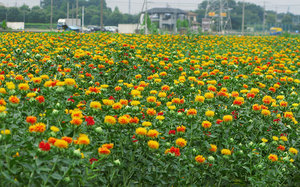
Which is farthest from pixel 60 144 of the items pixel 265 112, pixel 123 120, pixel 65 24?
pixel 65 24

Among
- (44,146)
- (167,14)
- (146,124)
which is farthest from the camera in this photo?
(167,14)

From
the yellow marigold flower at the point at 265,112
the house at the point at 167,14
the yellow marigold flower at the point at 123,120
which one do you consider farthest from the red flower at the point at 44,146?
the house at the point at 167,14

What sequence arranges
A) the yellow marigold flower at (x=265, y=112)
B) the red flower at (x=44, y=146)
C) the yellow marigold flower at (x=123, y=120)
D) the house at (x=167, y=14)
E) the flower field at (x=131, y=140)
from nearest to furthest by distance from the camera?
the red flower at (x=44, y=146)
the flower field at (x=131, y=140)
the yellow marigold flower at (x=123, y=120)
the yellow marigold flower at (x=265, y=112)
the house at (x=167, y=14)

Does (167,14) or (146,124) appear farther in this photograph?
(167,14)

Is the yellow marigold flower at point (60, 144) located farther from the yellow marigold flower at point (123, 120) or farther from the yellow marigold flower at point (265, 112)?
the yellow marigold flower at point (265, 112)

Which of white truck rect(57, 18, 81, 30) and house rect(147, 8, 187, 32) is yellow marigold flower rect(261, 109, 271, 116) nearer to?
white truck rect(57, 18, 81, 30)

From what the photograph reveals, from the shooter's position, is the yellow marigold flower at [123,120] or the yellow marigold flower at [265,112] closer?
the yellow marigold flower at [123,120]

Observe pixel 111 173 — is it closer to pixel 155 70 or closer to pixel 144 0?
pixel 155 70

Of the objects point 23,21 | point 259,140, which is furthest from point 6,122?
point 23,21

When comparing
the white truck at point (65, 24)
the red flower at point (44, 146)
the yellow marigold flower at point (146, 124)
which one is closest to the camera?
the red flower at point (44, 146)

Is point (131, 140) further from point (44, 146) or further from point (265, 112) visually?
point (265, 112)

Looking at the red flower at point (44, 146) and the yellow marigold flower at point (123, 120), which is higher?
the yellow marigold flower at point (123, 120)

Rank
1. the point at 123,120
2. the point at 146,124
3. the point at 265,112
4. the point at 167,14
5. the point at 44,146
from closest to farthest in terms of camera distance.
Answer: the point at 44,146
the point at 123,120
the point at 146,124
the point at 265,112
the point at 167,14

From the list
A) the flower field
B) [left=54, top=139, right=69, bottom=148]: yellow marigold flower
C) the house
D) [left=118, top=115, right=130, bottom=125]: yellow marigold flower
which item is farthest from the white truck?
[left=54, top=139, right=69, bottom=148]: yellow marigold flower
